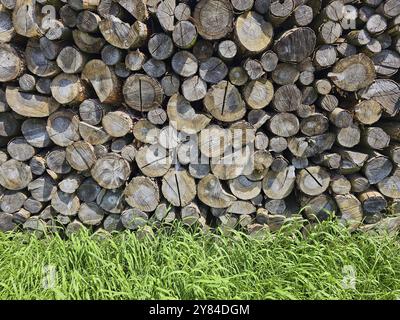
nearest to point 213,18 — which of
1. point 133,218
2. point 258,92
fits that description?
point 258,92

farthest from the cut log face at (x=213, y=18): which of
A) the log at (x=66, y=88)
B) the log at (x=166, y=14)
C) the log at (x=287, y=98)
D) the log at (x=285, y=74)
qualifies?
the log at (x=66, y=88)

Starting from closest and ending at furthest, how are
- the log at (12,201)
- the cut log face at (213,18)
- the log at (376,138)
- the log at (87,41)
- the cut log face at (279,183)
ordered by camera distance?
the cut log face at (213,18)
the log at (87,41)
the log at (376,138)
the cut log face at (279,183)
the log at (12,201)

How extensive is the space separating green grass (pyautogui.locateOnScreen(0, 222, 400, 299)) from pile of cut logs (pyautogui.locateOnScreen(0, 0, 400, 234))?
0.74ft

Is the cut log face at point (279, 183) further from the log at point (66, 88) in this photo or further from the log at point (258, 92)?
the log at point (66, 88)

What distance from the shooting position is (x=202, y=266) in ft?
7.37

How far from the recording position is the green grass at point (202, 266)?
2.13 meters

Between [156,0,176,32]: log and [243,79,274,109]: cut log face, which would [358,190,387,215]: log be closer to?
[243,79,274,109]: cut log face

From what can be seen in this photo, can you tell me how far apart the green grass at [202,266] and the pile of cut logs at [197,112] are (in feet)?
0.74

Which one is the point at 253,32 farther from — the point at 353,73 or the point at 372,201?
the point at 372,201

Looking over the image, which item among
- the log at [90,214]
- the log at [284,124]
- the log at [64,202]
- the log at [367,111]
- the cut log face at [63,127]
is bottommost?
the log at [90,214]

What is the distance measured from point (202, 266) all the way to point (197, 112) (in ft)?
3.41

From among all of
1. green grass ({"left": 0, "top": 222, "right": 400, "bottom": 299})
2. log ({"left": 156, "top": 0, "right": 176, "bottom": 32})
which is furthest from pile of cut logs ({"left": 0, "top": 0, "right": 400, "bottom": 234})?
green grass ({"left": 0, "top": 222, "right": 400, "bottom": 299})
